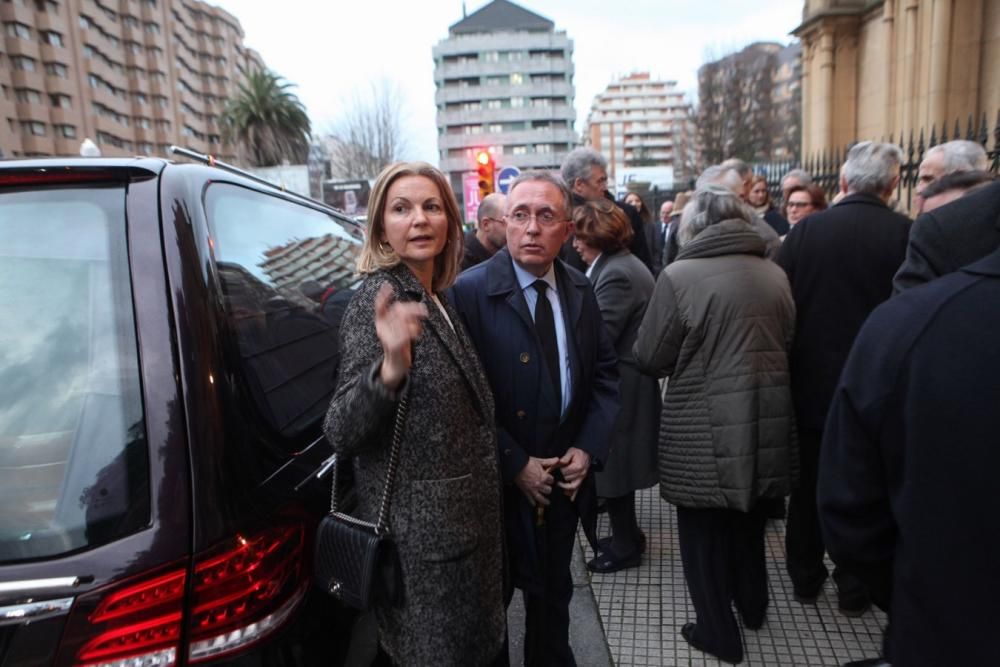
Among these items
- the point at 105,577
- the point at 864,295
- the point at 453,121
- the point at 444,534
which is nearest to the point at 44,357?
the point at 105,577

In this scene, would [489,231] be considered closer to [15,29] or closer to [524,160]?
[15,29]

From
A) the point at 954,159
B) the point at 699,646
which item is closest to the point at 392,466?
the point at 699,646

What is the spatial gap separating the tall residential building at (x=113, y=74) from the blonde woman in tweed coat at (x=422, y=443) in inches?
1953

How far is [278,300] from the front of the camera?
220cm

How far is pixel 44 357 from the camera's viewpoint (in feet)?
4.77

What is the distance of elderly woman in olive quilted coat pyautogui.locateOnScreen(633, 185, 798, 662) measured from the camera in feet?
8.39

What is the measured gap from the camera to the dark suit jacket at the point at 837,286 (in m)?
2.89

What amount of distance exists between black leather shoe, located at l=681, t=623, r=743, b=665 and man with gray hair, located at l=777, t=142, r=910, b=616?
24.5 inches

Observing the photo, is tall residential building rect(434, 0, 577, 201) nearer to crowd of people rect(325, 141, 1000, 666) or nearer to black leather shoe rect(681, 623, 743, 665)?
crowd of people rect(325, 141, 1000, 666)

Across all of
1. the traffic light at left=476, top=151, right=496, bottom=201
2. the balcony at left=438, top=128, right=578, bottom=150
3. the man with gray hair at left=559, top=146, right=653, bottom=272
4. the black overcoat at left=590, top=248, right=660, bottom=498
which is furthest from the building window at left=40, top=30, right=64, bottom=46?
the black overcoat at left=590, top=248, right=660, bottom=498

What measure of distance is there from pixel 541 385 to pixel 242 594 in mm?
1186

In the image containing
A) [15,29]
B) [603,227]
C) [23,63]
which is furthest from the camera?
[23,63]

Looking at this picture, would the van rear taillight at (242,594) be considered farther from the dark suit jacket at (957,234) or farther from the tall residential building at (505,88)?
the tall residential building at (505,88)

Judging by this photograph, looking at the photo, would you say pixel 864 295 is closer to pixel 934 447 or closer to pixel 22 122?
pixel 934 447
